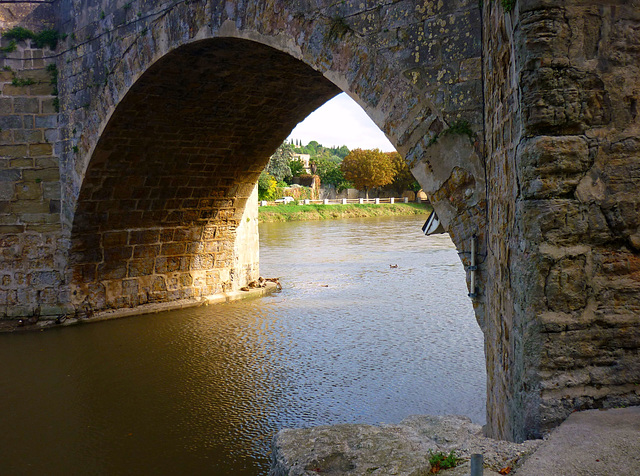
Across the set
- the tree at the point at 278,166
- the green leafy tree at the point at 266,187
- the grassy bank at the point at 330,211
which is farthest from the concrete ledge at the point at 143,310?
the tree at the point at 278,166

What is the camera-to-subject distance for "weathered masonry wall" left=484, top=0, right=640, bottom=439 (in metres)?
2.46

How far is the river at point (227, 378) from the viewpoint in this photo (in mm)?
4711

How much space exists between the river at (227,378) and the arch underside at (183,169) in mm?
622

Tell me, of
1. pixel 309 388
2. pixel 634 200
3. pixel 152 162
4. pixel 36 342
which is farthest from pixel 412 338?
pixel 634 200

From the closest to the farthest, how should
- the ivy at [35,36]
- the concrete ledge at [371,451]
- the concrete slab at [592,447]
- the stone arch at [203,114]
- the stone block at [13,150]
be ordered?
the concrete slab at [592,447], the concrete ledge at [371,451], the stone arch at [203,114], the stone block at [13,150], the ivy at [35,36]

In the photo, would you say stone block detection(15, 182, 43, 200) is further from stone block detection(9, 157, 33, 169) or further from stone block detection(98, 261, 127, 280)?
stone block detection(98, 261, 127, 280)

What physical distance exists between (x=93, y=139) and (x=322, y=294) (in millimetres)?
4284

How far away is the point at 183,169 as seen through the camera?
862cm

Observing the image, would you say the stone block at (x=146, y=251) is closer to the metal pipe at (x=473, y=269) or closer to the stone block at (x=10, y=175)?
the stone block at (x=10, y=175)

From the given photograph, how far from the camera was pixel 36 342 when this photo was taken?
25.3 feet

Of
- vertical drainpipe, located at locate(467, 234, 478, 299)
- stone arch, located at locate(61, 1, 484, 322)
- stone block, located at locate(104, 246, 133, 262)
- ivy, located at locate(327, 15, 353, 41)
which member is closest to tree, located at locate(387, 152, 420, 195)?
stone arch, located at locate(61, 1, 484, 322)

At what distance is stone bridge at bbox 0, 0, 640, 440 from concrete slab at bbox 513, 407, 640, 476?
0.11m

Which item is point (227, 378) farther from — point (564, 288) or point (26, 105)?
point (26, 105)

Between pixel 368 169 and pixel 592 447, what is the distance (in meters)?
43.0
